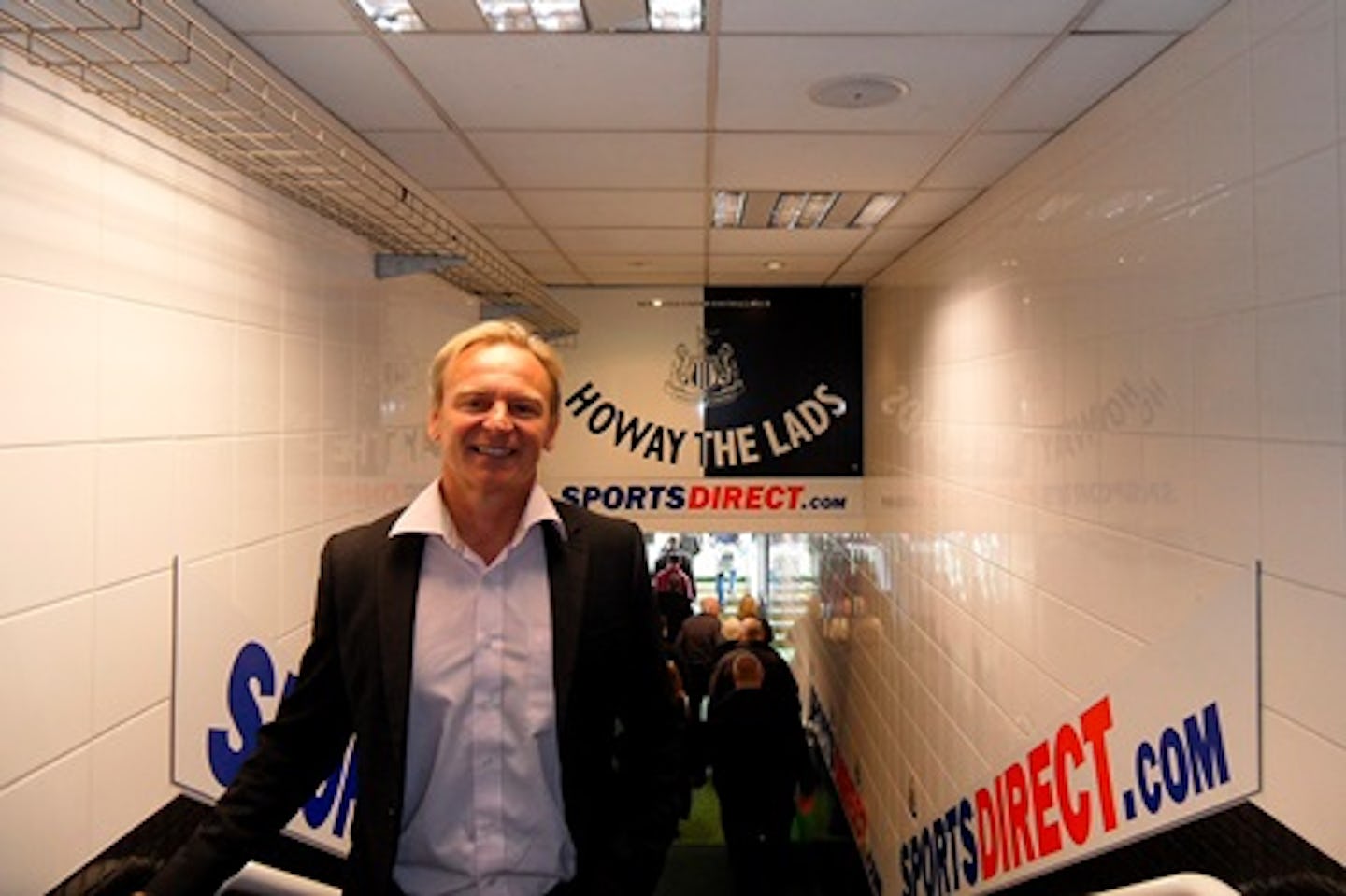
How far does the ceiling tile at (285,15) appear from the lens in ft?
6.00

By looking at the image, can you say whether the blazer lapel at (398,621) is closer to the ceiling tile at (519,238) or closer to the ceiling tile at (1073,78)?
the ceiling tile at (1073,78)

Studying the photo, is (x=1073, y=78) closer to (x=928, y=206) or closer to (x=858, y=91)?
(x=858, y=91)

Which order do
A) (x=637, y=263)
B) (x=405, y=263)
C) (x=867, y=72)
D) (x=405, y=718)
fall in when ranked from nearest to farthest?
(x=405, y=718), (x=867, y=72), (x=405, y=263), (x=637, y=263)

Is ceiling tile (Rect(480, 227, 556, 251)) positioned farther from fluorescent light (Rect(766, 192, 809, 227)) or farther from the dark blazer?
the dark blazer

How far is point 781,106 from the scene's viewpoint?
97.0 inches

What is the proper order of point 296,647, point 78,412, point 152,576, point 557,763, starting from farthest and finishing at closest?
point 296,647, point 152,576, point 78,412, point 557,763

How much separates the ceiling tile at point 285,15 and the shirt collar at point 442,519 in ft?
3.51

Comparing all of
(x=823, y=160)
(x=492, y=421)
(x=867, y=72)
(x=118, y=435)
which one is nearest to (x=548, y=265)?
(x=823, y=160)

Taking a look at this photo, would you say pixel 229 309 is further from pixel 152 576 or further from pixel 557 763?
pixel 557 763

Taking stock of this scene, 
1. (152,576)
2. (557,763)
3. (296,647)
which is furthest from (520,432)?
(296,647)

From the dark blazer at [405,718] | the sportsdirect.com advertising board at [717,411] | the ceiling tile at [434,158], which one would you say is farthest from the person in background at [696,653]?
the dark blazer at [405,718]

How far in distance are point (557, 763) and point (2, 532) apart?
3.33ft

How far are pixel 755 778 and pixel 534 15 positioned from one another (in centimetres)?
426

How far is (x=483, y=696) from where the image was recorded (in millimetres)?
1458
